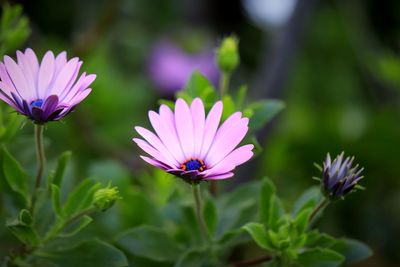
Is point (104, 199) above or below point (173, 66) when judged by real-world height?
below

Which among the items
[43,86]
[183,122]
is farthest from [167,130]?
[43,86]

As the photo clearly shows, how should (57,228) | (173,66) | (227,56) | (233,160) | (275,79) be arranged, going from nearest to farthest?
1. (233,160)
2. (57,228)
3. (227,56)
4. (275,79)
5. (173,66)

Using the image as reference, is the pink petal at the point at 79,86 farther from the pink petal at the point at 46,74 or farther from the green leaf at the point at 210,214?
the green leaf at the point at 210,214

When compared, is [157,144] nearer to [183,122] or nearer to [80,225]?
[183,122]

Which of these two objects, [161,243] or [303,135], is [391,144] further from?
[161,243]

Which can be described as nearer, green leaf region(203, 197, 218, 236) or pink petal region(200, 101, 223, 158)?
pink petal region(200, 101, 223, 158)

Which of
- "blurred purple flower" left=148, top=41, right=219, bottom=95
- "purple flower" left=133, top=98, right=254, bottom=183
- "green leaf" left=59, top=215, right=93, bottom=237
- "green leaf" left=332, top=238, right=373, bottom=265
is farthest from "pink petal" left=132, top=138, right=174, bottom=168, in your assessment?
"blurred purple flower" left=148, top=41, right=219, bottom=95

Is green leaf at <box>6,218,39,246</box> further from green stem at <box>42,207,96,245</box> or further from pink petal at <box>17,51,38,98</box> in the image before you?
pink petal at <box>17,51,38,98</box>
